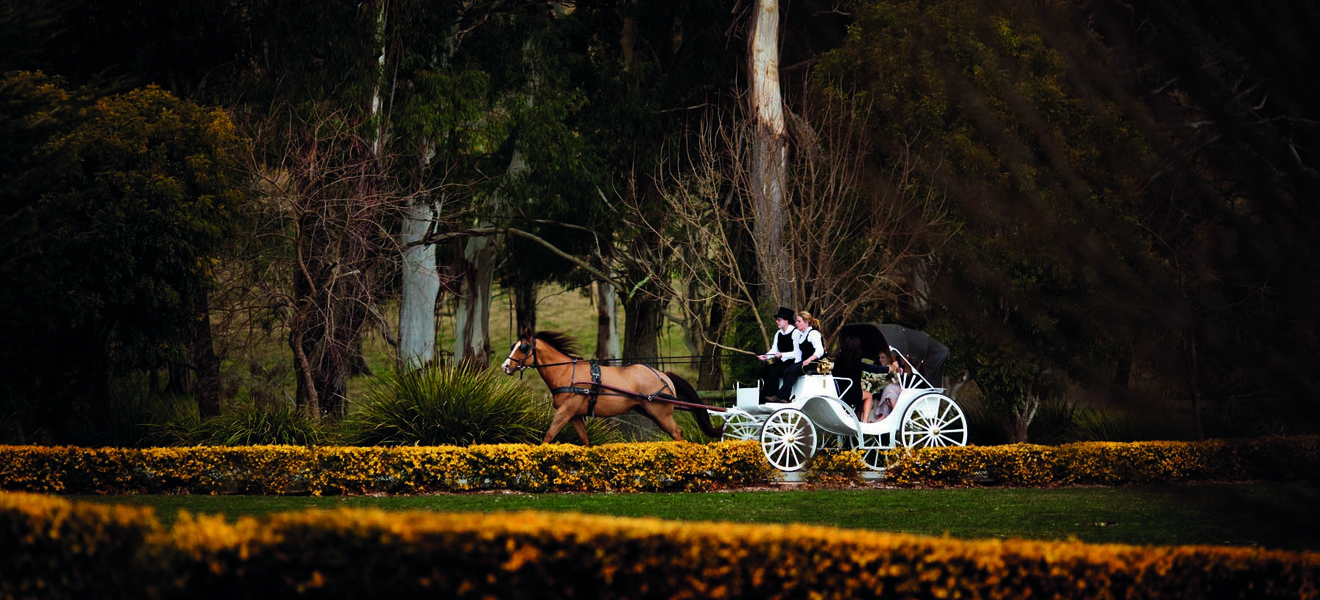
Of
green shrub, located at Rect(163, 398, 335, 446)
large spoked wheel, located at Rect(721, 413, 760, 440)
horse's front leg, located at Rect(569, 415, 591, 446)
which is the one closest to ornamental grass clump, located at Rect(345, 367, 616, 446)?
green shrub, located at Rect(163, 398, 335, 446)

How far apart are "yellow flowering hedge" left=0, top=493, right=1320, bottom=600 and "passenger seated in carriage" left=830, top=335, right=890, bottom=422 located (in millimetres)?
9534

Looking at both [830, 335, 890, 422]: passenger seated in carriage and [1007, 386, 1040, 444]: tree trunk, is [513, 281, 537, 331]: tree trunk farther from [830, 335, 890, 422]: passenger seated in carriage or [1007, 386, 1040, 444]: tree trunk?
[830, 335, 890, 422]: passenger seated in carriage

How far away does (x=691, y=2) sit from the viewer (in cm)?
2708

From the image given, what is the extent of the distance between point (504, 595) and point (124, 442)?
13675 mm

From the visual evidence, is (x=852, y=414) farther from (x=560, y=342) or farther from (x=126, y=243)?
(x=126, y=243)

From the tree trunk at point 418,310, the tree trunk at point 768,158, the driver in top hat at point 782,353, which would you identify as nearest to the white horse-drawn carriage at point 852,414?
the driver in top hat at point 782,353

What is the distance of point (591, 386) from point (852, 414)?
11.1ft

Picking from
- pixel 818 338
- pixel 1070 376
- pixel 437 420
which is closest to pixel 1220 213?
pixel 1070 376

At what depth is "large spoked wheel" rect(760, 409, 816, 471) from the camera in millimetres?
15867

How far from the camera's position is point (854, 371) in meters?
16.5

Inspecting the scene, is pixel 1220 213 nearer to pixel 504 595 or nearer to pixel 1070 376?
pixel 1070 376

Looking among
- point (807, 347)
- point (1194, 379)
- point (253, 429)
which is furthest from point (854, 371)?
point (1194, 379)

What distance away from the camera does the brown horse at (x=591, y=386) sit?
53.3 ft

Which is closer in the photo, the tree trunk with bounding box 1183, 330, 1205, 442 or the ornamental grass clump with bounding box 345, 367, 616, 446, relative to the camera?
the tree trunk with bounding box 1183, 330, 1205, 442
